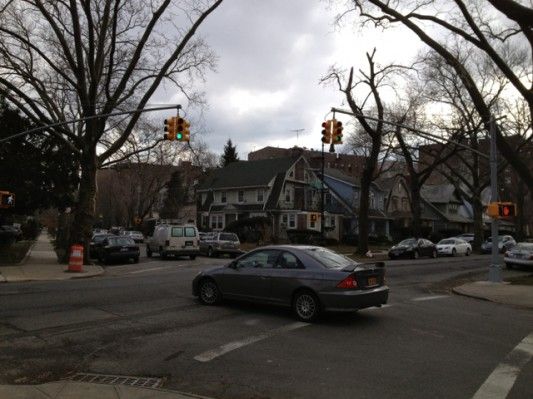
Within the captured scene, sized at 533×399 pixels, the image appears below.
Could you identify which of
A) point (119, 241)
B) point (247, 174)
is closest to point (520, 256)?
point (119, 241)

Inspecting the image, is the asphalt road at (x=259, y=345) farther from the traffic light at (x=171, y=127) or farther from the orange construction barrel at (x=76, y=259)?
the traffic light at (x=171, y=127)

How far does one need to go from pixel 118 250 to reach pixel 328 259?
21.1 metres

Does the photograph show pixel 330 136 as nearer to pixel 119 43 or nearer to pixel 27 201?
pixel 119 43

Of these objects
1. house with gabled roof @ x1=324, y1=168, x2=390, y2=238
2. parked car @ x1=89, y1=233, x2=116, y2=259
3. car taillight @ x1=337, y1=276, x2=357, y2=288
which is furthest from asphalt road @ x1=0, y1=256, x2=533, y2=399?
house with gabled roof @ x1=324, y1=168, x2=390, y2=238

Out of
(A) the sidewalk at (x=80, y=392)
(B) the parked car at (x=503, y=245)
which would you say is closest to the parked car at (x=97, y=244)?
(A) the sidewalk at (x=80, y=392)

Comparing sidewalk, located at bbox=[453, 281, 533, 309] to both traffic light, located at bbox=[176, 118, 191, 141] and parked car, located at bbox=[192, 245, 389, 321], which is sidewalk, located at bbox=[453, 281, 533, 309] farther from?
traffic light, located at bbox=[176, 118, 191, 141]

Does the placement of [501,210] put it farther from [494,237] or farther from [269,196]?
[269,196]

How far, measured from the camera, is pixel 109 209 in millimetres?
109500

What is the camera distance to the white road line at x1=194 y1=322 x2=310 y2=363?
8.31 meters

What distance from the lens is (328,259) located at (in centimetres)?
1150

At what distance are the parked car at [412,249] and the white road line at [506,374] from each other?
29.4 meters

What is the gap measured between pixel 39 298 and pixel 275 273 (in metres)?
6.16

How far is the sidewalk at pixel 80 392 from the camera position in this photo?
20.1 feet

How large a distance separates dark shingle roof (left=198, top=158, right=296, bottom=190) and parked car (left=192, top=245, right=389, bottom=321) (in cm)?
4556
